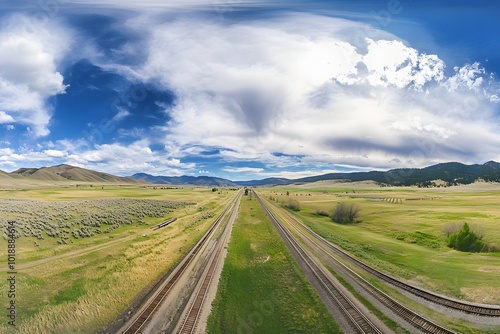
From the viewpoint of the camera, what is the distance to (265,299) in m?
23.9

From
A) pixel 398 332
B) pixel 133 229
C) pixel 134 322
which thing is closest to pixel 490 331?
pixel 398 332

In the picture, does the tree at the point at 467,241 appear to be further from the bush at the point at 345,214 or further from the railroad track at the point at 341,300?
the bush at the point at 345,214

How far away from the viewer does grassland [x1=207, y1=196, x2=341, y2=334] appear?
Answer: 64.0ft

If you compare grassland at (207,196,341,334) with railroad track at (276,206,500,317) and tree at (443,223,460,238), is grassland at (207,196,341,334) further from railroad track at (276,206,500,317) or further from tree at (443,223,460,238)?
tree at (443,223,460,238)

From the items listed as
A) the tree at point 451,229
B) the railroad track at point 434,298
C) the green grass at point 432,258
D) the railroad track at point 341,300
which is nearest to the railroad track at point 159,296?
the railroad track at point 341,300

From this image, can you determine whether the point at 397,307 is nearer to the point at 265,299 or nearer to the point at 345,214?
the point at 265,299

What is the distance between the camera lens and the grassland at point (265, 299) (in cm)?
1950

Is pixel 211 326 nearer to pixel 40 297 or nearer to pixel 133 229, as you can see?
pixel 40 297

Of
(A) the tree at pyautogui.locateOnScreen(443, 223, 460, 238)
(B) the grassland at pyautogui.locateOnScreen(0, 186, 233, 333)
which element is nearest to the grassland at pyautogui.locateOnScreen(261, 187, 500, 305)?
(A) the tree at pyautogui.locateOnScreen(443, 223, 460, 238)

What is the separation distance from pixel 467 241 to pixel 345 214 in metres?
33.4

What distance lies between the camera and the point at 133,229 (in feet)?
168

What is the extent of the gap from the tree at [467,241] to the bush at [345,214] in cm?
3013

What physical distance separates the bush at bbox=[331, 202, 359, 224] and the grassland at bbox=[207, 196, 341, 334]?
39.4 m

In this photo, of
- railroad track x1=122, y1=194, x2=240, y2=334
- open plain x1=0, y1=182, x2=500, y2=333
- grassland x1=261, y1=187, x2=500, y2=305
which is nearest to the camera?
railroad track x1=122, y1=194, x2=240, y2=334
